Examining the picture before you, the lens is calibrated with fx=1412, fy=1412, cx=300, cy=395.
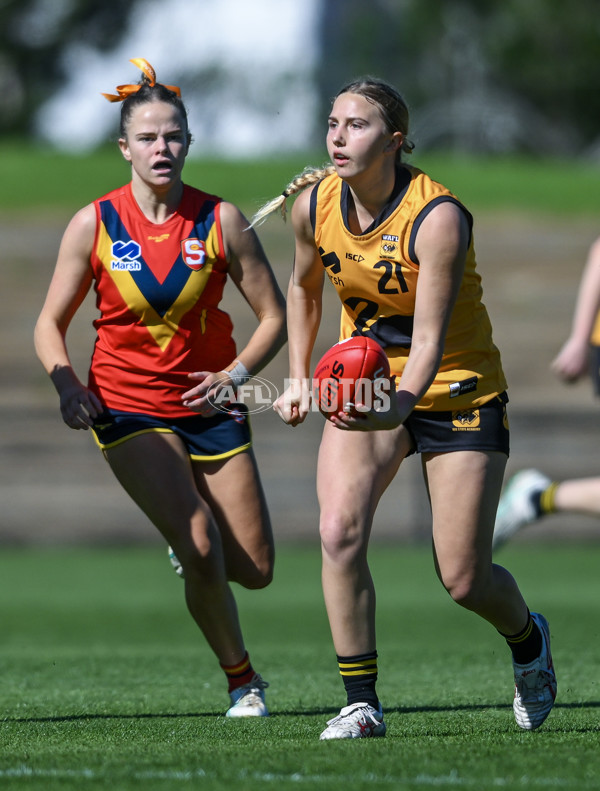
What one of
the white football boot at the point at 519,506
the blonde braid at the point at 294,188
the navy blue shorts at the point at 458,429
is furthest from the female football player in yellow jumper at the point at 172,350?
the white football boot at the point at 519,506

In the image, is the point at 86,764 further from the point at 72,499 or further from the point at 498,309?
the point at 498,309

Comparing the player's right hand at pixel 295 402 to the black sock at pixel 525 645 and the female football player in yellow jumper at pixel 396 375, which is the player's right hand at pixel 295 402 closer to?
the female football player in yellow jumper at pixel 396 375

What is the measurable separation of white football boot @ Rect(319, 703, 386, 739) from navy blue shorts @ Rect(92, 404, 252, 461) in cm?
130

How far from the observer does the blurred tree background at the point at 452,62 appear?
46312 mm

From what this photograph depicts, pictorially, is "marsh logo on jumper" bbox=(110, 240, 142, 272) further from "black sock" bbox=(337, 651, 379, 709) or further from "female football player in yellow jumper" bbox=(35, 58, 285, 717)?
"black sock" bbox=(337, 651, 379, 709)

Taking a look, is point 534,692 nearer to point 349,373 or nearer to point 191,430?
point 349,373

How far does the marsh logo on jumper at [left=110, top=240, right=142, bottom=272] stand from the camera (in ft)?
18.3

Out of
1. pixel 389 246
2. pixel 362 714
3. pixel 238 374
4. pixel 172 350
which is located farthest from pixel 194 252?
pixel 362 714

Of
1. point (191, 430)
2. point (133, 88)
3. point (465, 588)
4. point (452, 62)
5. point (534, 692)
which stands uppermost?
point (452, 62)

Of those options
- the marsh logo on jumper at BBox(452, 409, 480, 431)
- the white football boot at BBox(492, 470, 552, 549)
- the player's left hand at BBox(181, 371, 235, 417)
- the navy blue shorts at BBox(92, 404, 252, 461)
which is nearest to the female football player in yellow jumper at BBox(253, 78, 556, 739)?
the marsh logo on jumper at BBox(452, 409, 480, 431)

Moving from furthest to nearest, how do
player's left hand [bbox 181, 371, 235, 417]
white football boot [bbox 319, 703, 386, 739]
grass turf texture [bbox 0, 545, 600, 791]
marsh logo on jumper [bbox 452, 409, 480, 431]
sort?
player's left hand [bbox 181, 371, 235, 417] → marsh logo on jumper [bbox 452, 409, 480, 431] → white football boot [bbox 319, 703, 386, 739] → grass turf texture [bbox 0, 545, 600, 791]

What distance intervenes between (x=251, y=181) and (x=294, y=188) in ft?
82.1

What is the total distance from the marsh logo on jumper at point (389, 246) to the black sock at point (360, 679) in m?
1.38

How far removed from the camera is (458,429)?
4.95 meters
